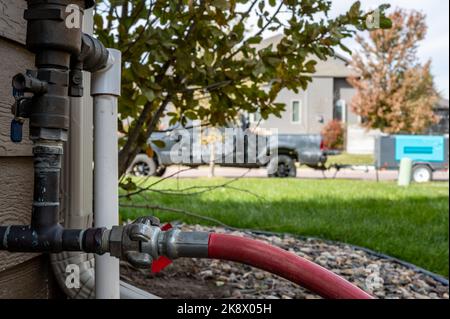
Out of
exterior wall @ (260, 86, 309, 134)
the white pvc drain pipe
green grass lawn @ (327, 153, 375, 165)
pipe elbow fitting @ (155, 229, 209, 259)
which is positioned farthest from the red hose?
green grass lawn @ (327, 153, 375, 165)

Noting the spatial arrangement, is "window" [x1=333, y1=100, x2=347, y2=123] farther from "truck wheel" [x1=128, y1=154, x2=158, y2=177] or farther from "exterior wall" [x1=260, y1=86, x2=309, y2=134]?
"truck wheel" [x1=128, y1=154, x2=158, y2=177]

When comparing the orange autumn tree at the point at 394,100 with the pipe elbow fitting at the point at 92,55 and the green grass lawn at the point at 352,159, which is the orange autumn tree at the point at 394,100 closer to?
the green grass lawn at the point at 352,159

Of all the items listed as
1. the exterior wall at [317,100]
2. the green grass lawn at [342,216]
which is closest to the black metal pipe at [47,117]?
the green grass lawn at [342,216]

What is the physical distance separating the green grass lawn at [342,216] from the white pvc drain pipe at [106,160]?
51.3 inches

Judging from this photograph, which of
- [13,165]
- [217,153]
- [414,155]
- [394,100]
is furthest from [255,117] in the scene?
[394,100]

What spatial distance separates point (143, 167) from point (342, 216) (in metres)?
1.66

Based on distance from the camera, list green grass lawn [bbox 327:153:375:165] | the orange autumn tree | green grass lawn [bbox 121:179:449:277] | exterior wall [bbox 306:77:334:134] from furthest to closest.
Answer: green grass lawn [bbox 327:153:375:165] → the orange autumn tree → exterior wall [bbox 306:77:334:134] → green grass lawn [bbox 121:179:449:277]

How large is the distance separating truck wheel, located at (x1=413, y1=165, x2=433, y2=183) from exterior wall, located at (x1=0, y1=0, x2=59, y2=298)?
8982 mm

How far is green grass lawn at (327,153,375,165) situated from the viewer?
868 cm

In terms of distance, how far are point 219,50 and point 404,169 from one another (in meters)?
6.73

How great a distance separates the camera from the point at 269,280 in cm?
182

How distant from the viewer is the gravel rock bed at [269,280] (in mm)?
1662

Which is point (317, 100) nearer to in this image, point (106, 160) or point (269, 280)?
point (269, 280)
